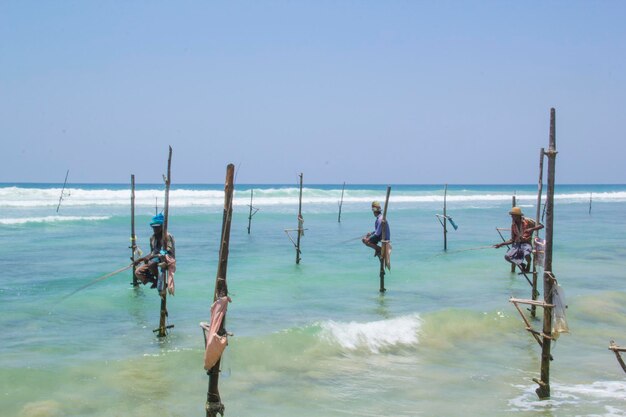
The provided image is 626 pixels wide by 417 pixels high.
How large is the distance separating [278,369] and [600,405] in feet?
14.6

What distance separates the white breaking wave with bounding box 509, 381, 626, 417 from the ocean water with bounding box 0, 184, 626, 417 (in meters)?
0.03

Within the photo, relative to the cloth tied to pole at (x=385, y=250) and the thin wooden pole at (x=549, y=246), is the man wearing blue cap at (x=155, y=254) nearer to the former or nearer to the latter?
the cloth tied to pole at (x=385, y=250)

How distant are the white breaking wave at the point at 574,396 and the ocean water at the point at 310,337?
0.10 ft

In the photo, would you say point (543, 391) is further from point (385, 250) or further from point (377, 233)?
point (377, 233)

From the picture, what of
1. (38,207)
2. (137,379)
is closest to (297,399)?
(137,379)

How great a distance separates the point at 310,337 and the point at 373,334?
1.15 meters

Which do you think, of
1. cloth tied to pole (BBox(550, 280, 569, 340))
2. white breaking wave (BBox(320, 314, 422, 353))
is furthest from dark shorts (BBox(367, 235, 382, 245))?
cloth tied to pole (BBox(550, 280, 569, 340))

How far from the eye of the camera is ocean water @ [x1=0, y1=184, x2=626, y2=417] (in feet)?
26.8

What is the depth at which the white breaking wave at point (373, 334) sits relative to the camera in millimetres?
10703

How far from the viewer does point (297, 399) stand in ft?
27.2

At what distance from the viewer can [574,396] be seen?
8312 mm

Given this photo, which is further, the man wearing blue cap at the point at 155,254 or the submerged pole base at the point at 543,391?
the man wearing blue cap at the point at 155,254

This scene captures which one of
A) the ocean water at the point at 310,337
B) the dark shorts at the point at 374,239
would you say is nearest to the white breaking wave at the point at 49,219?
the ocean water at the point at 310,337

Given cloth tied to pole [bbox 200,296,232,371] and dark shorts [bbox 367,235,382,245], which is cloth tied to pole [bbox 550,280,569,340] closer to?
cloth tied to pole [bbox 200,296,232,371]
